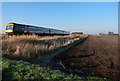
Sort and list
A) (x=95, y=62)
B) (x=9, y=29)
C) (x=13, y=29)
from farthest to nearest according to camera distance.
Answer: (x=9, y=29) < (x=13, y=29) < (x=95, y=62)

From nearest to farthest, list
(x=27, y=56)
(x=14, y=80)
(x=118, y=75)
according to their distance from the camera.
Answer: (x=14, y=80)
(x=118, y=75)
(x=27, y=56)

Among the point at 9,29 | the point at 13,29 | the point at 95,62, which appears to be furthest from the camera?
the point at 9,29

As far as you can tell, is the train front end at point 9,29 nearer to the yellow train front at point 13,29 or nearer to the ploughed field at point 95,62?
the yellow train front at point 13,29

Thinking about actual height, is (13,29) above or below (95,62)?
above

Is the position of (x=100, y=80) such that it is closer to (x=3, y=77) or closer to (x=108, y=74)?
(x=108, y=74)

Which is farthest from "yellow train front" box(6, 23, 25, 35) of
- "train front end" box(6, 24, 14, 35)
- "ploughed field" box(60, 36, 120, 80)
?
"ploughed field" box(60, 36, 120, 80)

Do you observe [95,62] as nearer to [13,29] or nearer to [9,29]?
[13,29]

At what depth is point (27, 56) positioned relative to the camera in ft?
23.6

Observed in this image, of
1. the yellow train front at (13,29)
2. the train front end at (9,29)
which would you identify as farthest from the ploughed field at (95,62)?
the train front end at (9,29)

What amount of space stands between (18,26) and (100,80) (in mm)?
20693

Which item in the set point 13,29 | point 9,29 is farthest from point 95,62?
point 9,29

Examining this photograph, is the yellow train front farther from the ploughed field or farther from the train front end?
the ploughed field

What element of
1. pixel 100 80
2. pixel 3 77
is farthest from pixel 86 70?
pixel 3 77

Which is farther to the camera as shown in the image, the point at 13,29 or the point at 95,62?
the point at 13,29
